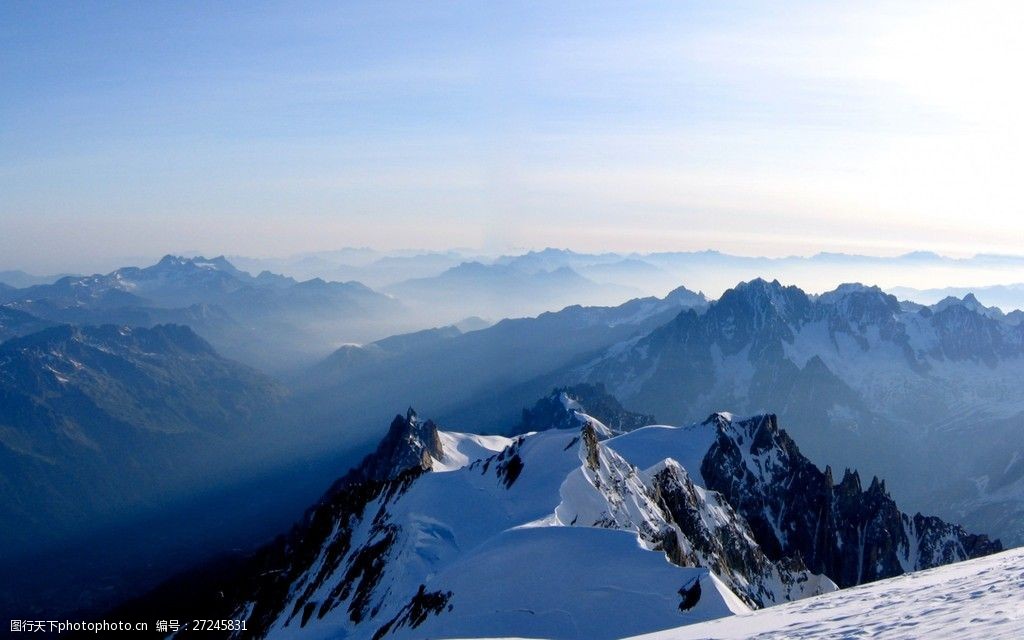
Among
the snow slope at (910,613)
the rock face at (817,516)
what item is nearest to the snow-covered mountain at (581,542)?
the rock face at (817,516)

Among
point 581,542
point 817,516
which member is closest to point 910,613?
point 581,542

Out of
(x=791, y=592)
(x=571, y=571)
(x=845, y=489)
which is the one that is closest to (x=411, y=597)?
(x=571, y=571)

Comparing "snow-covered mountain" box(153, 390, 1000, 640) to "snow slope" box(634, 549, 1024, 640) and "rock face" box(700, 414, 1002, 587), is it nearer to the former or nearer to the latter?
"rock face" box(700, 414, 1002, 587)

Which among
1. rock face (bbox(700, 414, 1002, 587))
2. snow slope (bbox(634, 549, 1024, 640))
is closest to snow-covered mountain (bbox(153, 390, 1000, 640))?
rock face (bbox(700, 414, 1002, 587))

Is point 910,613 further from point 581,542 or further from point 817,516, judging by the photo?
point 817,516

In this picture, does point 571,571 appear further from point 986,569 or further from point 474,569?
point 986,569

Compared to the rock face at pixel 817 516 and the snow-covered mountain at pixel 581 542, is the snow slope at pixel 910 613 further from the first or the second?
the rock face at pixel 817 516
